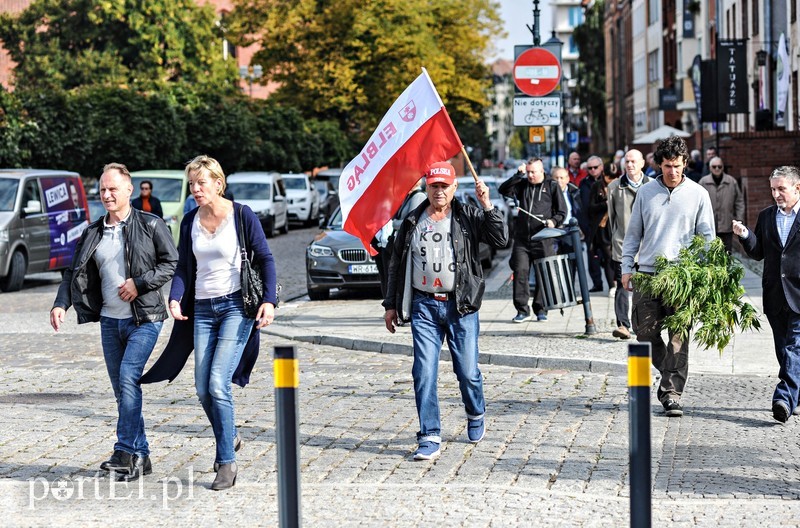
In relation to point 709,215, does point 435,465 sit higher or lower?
lower

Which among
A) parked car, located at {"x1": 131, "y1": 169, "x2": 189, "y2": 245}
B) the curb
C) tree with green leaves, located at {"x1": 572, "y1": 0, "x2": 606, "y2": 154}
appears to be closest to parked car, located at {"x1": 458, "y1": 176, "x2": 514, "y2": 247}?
parked car, located at {"x1": 131, "y1": 169, "x2": 189, "y2": 245}

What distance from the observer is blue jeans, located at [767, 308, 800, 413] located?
346 inches

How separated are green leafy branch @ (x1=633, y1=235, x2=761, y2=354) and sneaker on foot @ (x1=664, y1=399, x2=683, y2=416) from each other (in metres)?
0.57

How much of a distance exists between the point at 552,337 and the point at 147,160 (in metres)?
32.0

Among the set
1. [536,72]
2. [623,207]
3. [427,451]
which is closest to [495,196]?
[536,72]

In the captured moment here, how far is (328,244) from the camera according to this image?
18766 millimetres

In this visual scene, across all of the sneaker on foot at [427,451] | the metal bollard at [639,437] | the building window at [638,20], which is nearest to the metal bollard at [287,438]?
the metal bollard at [639,437]

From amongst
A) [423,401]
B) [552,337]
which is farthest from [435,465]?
[552,337]

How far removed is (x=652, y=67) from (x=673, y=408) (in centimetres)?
6064

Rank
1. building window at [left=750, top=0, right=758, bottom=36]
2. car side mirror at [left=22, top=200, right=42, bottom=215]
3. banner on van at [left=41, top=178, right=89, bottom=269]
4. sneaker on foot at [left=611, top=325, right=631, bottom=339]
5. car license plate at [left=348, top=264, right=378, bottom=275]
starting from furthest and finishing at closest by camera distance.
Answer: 1. building window at [left=750, top=0, right=758, bottom=36]
2. banner on van at [left=41, top=178, right=89, bottom=269]
3. car side mirror at [left=22, top=200, right=42, bottom=215]
4. car license plate at [left=348, top=264, right=378, bottom=275]
5. sneaker on foot at [left=611, top=325, right=631, bottom=339]

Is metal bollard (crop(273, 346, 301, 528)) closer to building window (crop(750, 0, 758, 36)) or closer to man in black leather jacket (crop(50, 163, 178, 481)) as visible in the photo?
man in black leather jacket (crop(50, 163, 178, 481))

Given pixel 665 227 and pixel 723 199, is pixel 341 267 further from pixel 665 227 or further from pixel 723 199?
pixel 665 227

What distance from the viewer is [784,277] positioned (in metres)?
8.81

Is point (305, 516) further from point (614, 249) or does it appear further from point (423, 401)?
point (614, 249)
